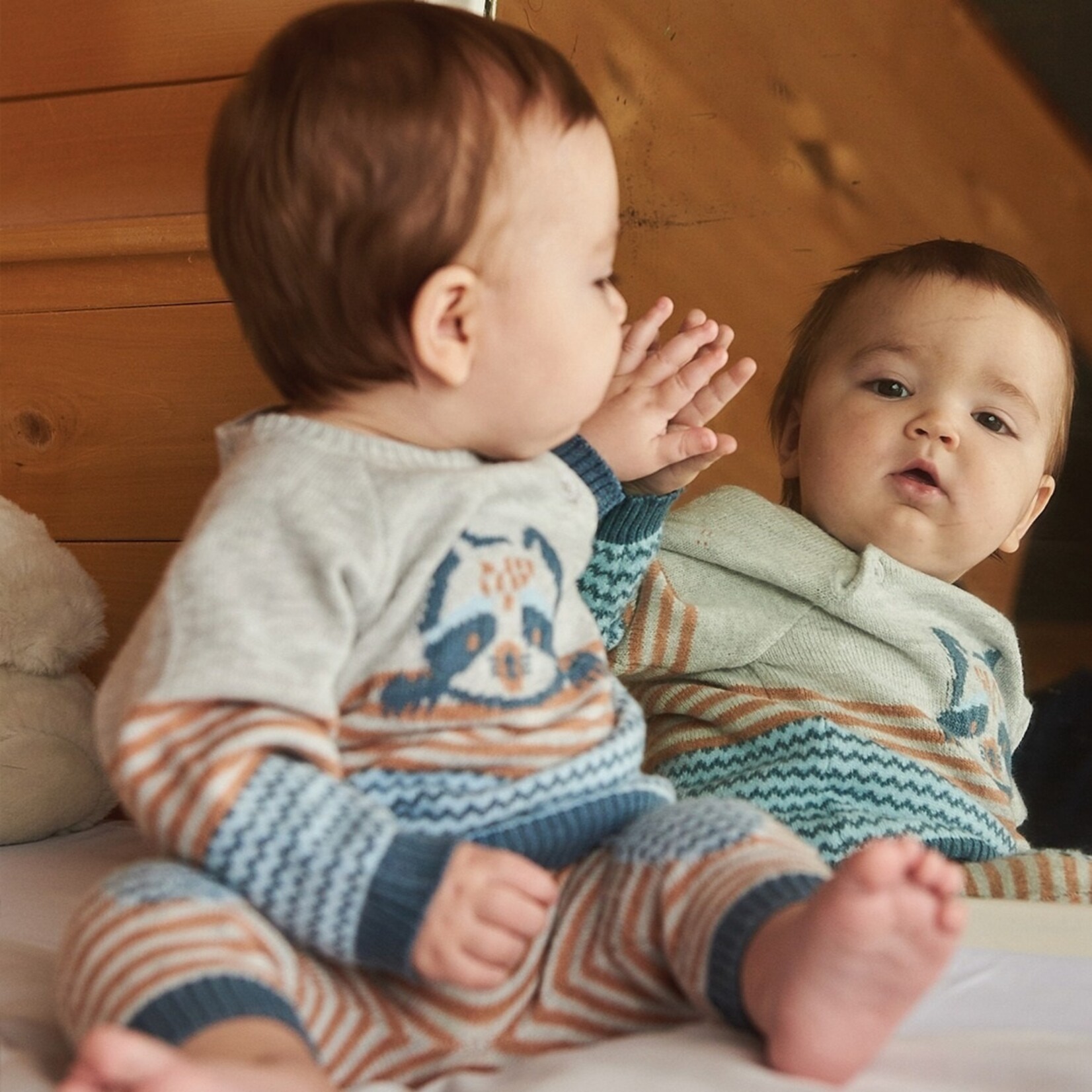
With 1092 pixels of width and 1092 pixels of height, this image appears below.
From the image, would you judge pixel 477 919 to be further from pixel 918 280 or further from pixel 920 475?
pixel 918 280

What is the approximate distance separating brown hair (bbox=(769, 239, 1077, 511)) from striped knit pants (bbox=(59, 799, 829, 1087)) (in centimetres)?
61

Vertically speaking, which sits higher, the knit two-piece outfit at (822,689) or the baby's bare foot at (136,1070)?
the baby's bare foot at (136,1070)

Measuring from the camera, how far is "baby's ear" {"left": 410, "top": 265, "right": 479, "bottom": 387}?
76 cm

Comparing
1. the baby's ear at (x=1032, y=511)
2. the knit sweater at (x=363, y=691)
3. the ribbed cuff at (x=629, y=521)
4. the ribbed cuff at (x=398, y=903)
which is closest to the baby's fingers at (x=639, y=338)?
the ribbed cuff at (x=629, y=521)

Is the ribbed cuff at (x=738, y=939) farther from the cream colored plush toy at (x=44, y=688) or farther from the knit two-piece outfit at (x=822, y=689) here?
the cream colored plush toy at (x=44, y=688)

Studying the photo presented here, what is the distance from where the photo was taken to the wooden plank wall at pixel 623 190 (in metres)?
1.37

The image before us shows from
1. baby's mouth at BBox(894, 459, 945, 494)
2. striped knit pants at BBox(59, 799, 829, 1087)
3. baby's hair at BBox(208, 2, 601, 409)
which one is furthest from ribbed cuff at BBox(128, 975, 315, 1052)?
baby's mouth at BBox(894, 459, 945, 494)

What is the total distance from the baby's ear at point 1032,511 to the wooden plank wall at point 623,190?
25cm

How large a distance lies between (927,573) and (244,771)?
28.9 inches

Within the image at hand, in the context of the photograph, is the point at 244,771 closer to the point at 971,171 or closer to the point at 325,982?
the point at 325,982

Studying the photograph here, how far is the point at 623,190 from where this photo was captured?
145cm

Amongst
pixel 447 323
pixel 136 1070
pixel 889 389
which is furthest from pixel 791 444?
pixel 136 1070

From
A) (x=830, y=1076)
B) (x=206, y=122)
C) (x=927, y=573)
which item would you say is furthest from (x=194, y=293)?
(x=830, y=1076)

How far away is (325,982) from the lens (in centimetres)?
67
